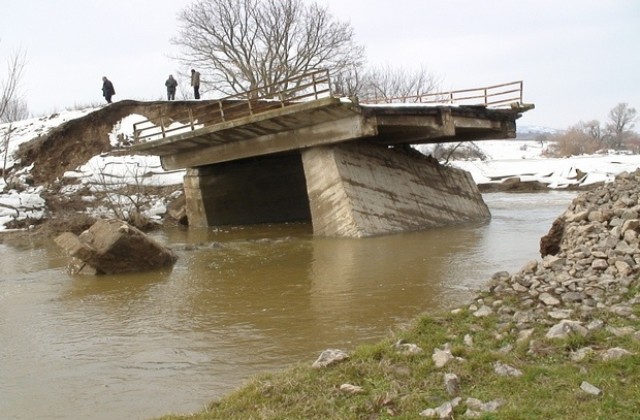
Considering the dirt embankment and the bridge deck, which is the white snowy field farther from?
the bridge deck

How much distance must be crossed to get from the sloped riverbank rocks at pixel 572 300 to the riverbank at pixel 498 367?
0.01 meters

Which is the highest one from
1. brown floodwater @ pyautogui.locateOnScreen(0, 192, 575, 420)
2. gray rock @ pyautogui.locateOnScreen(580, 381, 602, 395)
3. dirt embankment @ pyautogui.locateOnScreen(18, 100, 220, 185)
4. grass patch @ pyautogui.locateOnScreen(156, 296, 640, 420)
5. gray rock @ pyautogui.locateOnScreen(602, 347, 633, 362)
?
Answer: dirt embankment @ pyautogui.locateOnScreen(18, 100, 220, 185)

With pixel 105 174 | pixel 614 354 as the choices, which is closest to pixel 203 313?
pixel 614 354

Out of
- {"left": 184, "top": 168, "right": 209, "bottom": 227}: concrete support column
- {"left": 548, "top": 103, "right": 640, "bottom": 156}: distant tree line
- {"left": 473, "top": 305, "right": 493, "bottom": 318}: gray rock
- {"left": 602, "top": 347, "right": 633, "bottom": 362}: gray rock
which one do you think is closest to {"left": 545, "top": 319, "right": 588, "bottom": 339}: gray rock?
{"left": 602, "top": 347, "right": 633, "bottom": 362}: gray rock

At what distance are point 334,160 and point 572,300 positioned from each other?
1118cm

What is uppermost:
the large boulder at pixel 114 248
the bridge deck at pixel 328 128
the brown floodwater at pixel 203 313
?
the bridge deck at pixel 328 128

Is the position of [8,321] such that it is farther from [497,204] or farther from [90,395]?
[497,204]

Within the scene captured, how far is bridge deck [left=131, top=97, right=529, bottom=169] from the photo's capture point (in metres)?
15.7

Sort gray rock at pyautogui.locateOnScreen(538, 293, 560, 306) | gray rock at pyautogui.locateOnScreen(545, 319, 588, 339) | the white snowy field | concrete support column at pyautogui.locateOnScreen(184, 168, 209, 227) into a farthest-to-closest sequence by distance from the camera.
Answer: the white snowy field
concrete support column at pyautogui.locateOnScreen(184, 168, 209, 227)
gray rock at pyautogui.locateOnScreen(538, 293, 560, 306)
gray rock at pyautogui.locateOnScreen(545, 319, 588, 339)

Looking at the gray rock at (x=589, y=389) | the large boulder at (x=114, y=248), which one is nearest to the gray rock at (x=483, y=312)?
the gray rock at (x=589, y=389)

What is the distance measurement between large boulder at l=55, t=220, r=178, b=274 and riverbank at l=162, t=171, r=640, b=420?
7.10m

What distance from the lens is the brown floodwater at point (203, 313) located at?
529cm

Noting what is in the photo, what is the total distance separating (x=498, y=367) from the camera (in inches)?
171

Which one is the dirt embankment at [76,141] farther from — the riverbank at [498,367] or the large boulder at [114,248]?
the riverbank at [498,367]
